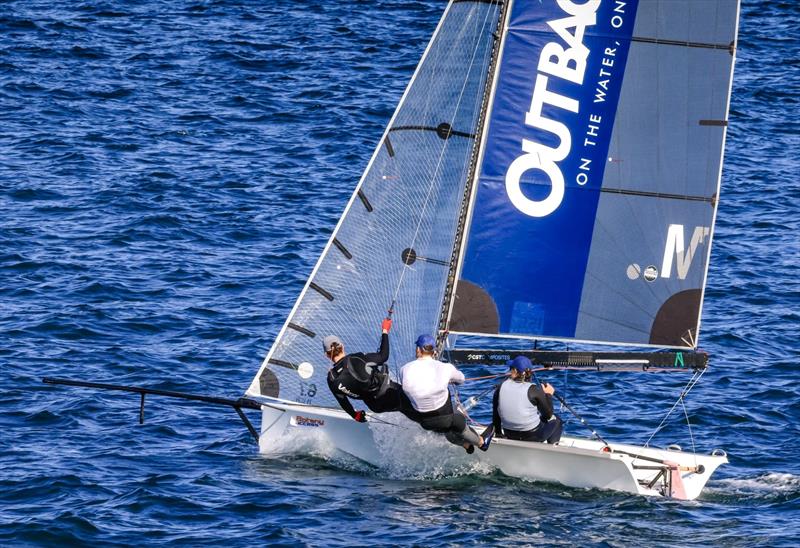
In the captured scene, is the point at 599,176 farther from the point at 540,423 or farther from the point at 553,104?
the point at 540,423

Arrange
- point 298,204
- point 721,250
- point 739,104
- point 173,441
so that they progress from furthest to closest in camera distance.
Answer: point 739,104, point 298,204, point 721,250, point 173,441

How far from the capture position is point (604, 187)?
56.2 ft

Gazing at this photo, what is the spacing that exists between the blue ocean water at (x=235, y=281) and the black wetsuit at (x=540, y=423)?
0.65m

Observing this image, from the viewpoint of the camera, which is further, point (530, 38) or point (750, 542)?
point (530, 38)

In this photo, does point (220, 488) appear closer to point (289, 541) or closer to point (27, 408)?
point (289, 541)

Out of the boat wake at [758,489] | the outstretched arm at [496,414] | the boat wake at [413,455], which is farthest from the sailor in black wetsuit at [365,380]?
the boat wake at [758,489]

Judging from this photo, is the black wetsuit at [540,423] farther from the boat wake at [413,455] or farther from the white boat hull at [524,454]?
the boat wake at [413,455]

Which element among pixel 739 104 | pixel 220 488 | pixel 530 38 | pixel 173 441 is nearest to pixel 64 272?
pixel 173 441

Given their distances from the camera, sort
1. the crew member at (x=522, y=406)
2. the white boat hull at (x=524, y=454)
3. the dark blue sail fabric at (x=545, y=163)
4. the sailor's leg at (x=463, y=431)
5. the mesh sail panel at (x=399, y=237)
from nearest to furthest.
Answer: the sailor's leg at (x=463, y=431) → the white boat hull at (x=524, y=454) → the crew member at (x=522, y=406) → the dark blue sail fabric at (x=545, y=163) → the mesh sail panel at (x=399, y=237)

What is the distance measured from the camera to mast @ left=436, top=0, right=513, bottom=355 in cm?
1680

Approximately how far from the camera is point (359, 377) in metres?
15.9

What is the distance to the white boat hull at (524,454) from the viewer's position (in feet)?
53.6

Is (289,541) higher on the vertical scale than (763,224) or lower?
lower

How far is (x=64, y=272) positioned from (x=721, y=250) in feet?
42.3
